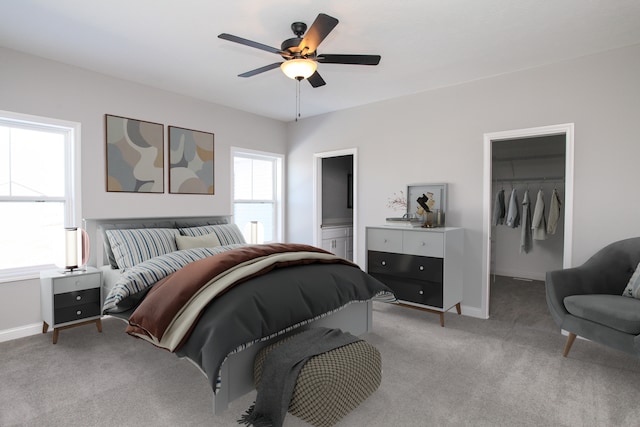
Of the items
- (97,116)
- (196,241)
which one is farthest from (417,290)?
(97,116)

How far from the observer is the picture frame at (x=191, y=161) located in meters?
4.33

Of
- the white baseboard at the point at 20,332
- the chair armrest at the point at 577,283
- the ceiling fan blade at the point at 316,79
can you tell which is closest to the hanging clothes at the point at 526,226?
the chair armrest at the point at 577,283

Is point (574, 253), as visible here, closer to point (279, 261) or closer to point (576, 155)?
point (576, 155)

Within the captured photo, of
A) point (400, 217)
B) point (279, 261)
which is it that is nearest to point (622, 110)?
point (400, 217)

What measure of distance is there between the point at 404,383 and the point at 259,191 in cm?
369

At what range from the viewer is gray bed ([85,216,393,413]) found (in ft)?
6.17

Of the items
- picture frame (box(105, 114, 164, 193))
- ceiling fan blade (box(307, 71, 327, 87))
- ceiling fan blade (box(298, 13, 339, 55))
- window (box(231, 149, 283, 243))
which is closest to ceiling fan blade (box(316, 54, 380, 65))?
ceiling fan blade (box(298, 13, 339, 55))

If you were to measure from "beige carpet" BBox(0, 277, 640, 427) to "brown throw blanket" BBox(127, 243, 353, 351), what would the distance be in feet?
1.40

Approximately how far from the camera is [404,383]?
2445 mm

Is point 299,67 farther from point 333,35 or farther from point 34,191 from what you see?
point 34,191

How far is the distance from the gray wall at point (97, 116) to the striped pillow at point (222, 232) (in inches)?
20.9

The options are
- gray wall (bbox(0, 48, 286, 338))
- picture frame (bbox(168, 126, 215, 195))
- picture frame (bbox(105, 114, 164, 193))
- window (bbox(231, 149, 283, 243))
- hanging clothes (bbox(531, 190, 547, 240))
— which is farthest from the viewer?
window (bbox(231, 149, 283, 243))

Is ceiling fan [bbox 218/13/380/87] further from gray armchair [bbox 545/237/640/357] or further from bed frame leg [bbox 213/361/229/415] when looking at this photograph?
gray armchair [bbox 545/237/640/357]

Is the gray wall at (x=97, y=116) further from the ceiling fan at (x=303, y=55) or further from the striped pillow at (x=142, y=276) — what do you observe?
the ceiling fan at (x=303, y=55)
